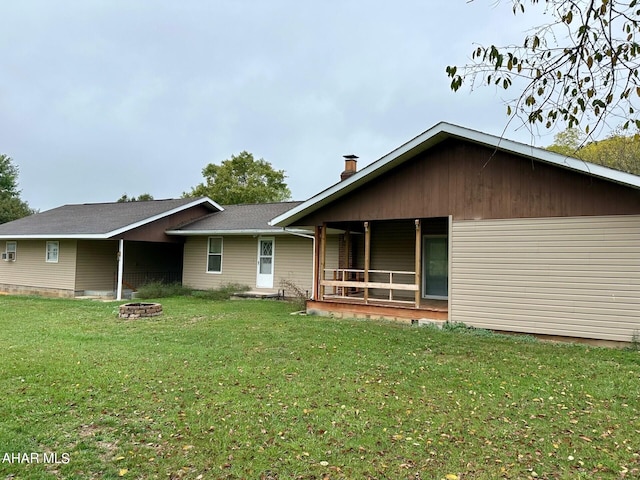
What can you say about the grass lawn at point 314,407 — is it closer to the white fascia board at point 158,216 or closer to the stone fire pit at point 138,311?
the stone fire pit at point 138,311

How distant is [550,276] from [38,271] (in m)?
17.4

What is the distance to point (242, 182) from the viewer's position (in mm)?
40219

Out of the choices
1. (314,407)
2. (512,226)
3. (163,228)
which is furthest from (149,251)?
(314,407)

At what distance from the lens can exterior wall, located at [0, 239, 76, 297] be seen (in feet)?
49.8

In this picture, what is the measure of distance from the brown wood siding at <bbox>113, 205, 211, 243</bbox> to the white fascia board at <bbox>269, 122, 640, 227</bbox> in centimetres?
654

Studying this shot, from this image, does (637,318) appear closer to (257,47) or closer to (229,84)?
(257,47)

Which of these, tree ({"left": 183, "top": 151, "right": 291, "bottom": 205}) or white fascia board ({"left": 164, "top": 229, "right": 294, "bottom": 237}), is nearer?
white fascia board ({"left": 164, "top": 229, "right": 294, "bottom": 237})

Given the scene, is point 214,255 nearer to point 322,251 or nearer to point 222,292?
point 222,292

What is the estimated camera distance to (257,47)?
46.1ft

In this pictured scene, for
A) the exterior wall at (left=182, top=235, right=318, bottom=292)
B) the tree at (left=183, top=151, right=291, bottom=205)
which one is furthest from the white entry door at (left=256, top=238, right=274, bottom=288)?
the tree at (left=183, top=151, right=291, bottom=205)

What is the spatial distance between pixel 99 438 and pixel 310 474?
191cm

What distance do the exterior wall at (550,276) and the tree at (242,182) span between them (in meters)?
30.4

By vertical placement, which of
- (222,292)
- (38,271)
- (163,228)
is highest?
(163,228)

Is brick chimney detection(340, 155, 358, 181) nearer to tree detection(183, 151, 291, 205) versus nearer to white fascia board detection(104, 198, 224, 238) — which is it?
white fascia board detection(104, 198, 224, 238)
